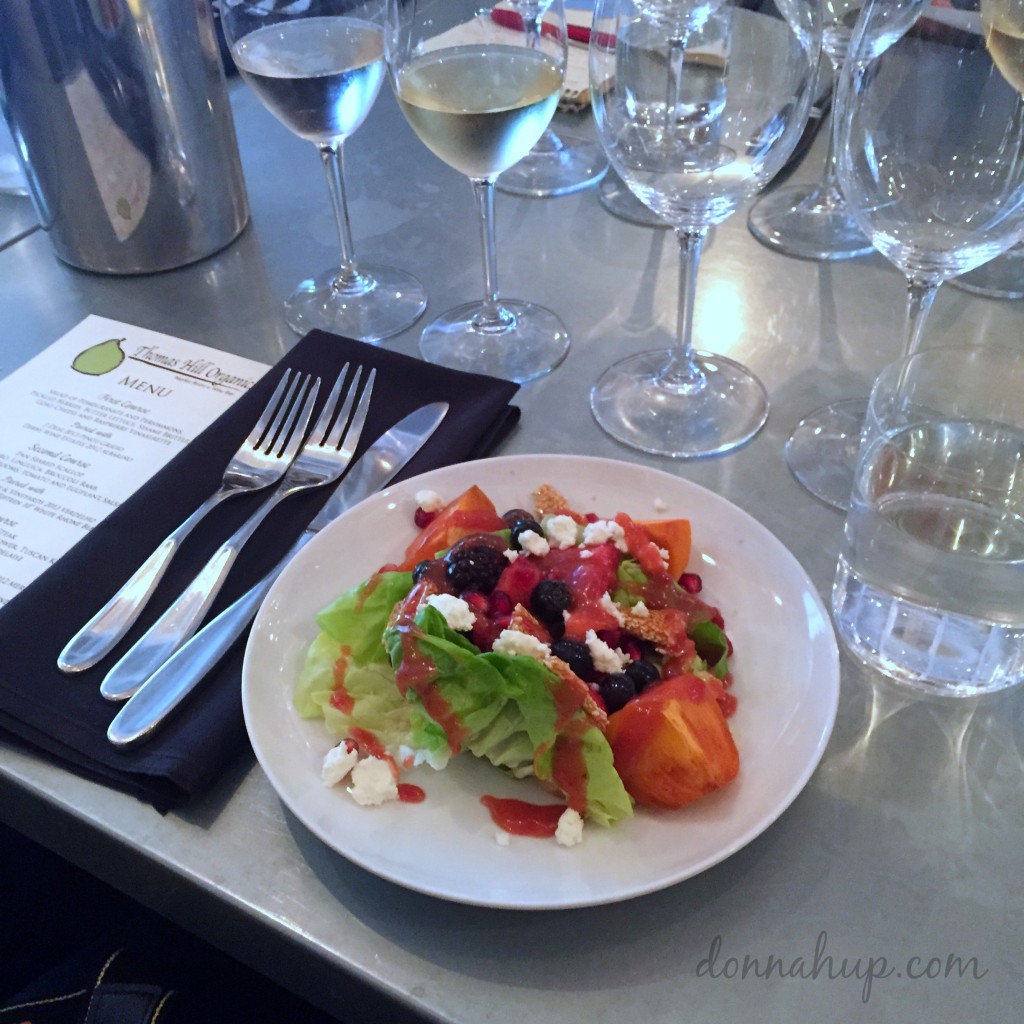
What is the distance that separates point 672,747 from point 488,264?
53 centimetres

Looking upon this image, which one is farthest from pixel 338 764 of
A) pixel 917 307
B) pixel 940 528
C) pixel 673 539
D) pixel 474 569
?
pixel 917 307

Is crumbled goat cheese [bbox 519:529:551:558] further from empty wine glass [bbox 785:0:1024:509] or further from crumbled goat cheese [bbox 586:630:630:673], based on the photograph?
empty wine glass [bbox 785:0:1024:509]

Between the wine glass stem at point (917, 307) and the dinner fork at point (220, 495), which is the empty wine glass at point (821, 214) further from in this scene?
the dinner fork at point (220, 495)

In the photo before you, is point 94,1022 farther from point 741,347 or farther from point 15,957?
point 741,347

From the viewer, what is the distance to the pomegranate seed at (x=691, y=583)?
0.56 meters

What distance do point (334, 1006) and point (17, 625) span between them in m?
0.29

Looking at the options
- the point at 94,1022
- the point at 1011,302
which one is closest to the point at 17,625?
the point at 94,1022

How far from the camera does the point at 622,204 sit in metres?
1.04

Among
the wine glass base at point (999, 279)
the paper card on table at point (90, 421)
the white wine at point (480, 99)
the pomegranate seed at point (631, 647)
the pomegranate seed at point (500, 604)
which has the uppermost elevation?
the white wine at point (480, 99)

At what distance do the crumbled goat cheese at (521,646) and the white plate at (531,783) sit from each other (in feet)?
0.21

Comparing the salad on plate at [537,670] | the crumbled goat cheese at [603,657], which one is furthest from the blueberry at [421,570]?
the crumbled goat cheese at [603,657]

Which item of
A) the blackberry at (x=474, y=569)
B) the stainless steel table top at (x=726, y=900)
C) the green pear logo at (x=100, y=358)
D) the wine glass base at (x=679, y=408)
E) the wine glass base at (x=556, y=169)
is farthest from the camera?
the wine glass base at (x=556, y=169)

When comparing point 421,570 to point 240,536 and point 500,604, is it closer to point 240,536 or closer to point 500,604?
point 500,604

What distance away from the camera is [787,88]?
2.07 ft
